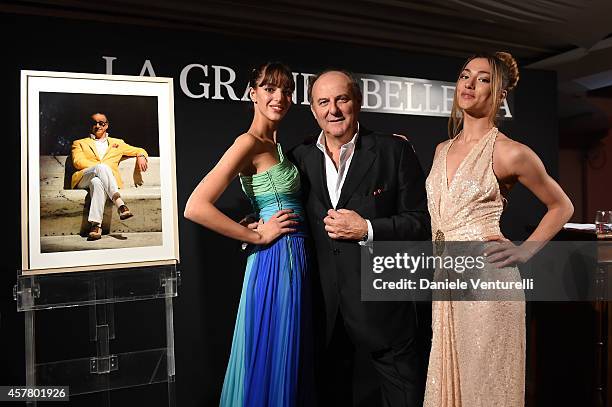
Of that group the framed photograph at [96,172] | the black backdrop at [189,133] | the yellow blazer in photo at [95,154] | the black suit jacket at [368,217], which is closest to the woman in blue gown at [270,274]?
the black suit jacket at [368,217]

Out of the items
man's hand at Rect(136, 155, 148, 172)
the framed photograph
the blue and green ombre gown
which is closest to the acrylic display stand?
the framed photograph

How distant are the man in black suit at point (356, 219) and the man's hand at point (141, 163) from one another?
77 centimetres

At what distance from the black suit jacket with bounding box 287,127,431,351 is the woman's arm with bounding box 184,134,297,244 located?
0.71 feet

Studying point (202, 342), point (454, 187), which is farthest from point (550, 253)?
point (202, 342)

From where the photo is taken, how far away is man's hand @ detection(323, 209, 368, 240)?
8.48 ft

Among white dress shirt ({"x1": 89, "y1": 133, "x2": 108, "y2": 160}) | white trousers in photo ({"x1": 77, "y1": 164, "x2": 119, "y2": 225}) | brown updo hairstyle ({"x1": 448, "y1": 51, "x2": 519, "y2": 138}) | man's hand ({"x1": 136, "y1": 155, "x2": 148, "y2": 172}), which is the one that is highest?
brown updo hairstyle ({"x1": 448, "y1": 51, "x2": 519, "y2": 138})

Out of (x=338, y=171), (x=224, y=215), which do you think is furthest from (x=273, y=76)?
(x=224, y=215)

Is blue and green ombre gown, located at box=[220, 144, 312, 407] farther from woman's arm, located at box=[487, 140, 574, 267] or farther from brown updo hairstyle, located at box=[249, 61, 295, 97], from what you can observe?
woman's arm, located at box=[487, 140, 574, 267]

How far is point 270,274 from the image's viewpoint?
8.52ft

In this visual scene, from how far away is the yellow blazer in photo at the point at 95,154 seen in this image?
2.41 m

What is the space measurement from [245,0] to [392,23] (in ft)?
3.10

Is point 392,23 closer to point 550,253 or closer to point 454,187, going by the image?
point 454,187

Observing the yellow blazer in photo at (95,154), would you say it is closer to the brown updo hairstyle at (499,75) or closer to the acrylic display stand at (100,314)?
the acrylic display stand at (100,314)

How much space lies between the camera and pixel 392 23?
133 inches
